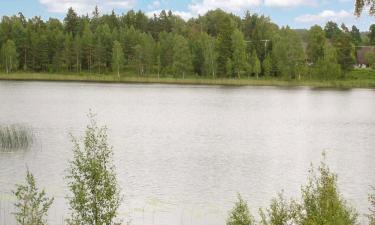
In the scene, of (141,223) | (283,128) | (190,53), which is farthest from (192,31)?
(141,223)

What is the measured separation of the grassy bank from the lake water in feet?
124

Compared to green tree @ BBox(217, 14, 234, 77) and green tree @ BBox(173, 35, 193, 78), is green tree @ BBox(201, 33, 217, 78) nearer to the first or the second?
green tree @ BBox(217, 14, 234, 77)

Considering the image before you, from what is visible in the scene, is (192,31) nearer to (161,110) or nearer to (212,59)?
(212,59)

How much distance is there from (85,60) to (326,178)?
136688mm

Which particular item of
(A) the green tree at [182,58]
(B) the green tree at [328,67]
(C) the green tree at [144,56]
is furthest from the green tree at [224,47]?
(B) the green tree at [328,67]

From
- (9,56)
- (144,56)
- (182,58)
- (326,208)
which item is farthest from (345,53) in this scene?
(326,208)

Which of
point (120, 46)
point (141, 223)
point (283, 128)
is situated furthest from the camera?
point (120, 46)

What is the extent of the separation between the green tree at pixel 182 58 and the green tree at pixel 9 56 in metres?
38.0

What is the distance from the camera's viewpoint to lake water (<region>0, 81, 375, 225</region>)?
30047 millimetres

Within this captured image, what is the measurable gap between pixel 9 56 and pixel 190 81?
140ft

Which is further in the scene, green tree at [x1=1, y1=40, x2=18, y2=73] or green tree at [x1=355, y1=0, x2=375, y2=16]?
green tree at [x1=1, y1=40, x2=18, y2=73]

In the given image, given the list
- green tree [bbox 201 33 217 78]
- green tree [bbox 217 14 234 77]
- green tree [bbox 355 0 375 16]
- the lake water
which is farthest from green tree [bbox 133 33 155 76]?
green tree [bbox 355 0 375 16]

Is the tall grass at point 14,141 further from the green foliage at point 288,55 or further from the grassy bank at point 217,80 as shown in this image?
the green foliage at point 288,55

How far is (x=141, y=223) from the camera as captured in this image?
2559cm
